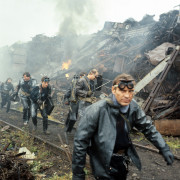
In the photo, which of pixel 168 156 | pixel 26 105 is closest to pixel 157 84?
pixel 26 105

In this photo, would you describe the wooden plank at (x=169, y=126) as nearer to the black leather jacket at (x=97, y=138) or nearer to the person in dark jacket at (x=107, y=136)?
the person in dark jacket at (x=107, y=136)

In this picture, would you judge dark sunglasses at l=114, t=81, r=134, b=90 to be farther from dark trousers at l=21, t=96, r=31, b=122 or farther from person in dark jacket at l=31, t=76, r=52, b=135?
dark trousers at l=21, t=96, r=31, b=122

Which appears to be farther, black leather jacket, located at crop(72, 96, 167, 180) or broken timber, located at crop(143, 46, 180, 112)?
broken timber, located at crop(143, 46, 180, 112)

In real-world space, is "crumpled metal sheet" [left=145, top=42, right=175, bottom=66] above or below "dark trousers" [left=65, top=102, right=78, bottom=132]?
above

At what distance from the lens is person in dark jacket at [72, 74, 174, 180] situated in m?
2.00

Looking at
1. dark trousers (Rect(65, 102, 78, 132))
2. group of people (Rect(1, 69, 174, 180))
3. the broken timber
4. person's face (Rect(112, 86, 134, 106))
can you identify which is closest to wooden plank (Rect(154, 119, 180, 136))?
the broken timber

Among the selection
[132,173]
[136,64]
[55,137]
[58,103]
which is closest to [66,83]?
[58,103]

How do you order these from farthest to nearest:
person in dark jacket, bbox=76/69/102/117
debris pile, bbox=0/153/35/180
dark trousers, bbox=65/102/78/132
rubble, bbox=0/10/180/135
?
rubble, bbox=0/10/180/135
dark trousers, bbox=65/102/78/132
person in dark jacket, bbox=76/69/102/117
debris pile, bbox=0/153/35/180

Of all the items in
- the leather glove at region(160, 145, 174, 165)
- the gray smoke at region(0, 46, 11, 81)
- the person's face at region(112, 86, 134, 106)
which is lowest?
the gray smoke at region(0, 46, 11, 81)

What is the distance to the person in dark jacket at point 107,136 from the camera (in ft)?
6.55

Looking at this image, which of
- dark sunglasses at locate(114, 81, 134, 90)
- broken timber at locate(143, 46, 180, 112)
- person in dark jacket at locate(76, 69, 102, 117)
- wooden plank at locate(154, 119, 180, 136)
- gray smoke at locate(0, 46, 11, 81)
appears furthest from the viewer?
gray smoke at locate(0, 46, 11, 81)

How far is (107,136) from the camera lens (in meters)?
2.00

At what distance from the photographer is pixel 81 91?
6.17 metres

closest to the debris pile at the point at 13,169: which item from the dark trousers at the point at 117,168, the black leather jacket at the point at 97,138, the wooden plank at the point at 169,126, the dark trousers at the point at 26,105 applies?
the black leather jacket at the point at 97,138
